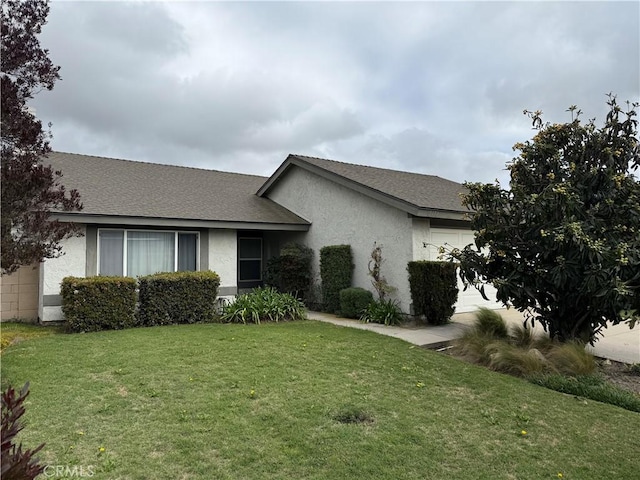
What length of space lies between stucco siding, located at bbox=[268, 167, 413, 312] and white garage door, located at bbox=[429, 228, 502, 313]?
1.05 m

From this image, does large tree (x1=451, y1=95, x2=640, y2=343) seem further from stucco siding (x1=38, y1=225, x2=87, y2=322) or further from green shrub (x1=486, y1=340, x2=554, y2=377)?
stucco siding (x1=38, y1=225, x2=87, y2=322)

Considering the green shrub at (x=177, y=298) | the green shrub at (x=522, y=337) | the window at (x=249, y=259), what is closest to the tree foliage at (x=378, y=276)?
the green shrub at (x=522, y=337)

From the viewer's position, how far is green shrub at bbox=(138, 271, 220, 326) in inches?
412

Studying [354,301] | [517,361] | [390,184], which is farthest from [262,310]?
[517,361]

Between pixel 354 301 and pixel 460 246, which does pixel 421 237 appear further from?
pixel 354 301

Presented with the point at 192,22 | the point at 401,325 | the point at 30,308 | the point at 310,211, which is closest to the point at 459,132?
the point at 310,211

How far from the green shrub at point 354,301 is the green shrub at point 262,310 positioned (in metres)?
1.27

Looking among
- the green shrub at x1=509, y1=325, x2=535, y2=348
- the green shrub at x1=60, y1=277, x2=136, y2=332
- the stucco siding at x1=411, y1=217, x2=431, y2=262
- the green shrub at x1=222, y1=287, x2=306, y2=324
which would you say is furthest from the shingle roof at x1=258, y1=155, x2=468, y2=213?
the green shrub at x1=60, y1=277, x2=136, y2=332

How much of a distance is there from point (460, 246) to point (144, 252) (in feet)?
31.1

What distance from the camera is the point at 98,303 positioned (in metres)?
9.59

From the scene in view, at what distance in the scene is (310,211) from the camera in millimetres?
15031

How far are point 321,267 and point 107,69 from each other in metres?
8.66

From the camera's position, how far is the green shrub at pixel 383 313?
11.0m

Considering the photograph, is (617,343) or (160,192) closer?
(617,343)
